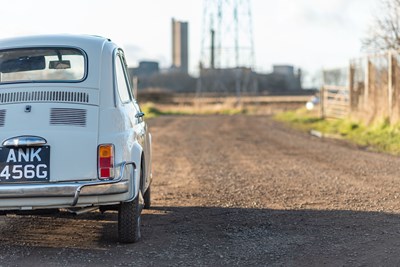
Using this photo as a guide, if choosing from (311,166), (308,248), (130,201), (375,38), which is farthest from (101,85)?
(375,38)

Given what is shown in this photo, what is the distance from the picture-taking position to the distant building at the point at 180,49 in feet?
276

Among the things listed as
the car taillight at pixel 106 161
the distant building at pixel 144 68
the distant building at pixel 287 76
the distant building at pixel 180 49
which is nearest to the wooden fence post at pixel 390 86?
the distant building at pixel 144 68

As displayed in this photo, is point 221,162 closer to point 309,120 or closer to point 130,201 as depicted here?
point 130,201

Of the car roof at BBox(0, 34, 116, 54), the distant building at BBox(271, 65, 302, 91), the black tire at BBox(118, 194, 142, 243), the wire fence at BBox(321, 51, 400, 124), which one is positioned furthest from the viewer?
the distant building at BBox(271, 65, 302, 91)

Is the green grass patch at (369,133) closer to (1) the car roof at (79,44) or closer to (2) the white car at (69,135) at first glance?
(1) the car roof at (79,44)

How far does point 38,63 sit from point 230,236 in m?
2.60

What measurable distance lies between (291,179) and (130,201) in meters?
5.27

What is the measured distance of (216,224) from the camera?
7.66 meters

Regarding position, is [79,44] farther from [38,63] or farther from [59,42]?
[38,63]

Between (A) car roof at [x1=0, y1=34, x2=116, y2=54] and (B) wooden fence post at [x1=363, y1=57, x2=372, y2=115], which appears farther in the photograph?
(B) wooden fence post at [x1=363, y1=57, x2=372, y2=115]

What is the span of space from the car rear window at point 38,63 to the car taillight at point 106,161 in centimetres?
122

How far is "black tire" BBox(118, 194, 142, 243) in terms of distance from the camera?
6.54m

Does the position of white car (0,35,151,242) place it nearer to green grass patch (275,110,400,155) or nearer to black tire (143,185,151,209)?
black tire (143,185,151,209)

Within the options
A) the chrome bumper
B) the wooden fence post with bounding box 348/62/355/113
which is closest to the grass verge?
the wooden fence post with bounding box 348/62/355/113
